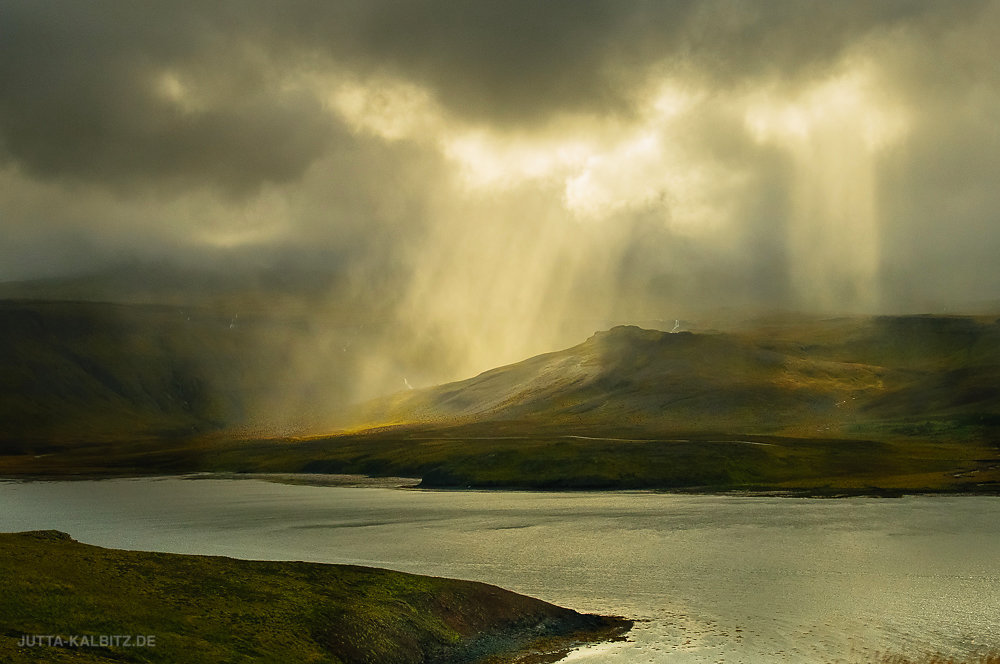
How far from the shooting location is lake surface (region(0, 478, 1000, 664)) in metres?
58.7

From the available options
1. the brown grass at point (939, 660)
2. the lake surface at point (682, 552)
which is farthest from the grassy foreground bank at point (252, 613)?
the brown grass at point (939, 660)

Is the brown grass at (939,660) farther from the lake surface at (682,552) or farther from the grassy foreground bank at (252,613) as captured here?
the grassy foreground bank at (252,613)

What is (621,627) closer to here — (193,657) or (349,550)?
(193,657)

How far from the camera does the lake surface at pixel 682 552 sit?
5872 centimetres

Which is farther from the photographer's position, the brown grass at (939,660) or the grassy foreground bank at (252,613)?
the brown grass at (939,660)

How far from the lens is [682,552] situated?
95.4 meters

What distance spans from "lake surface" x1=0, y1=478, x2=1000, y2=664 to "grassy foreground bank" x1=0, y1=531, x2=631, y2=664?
7160 millimetres

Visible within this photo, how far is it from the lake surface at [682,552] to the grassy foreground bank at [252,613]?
7.16 m

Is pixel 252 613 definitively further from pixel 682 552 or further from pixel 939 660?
pixel 682 552

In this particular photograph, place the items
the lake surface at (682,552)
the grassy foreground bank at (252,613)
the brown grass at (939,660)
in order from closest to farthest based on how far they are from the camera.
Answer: the grassy foreground bank at (252,613) → the brown grass at (939,660) → the lake surface at (682,552)

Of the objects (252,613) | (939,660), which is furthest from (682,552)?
(252,613)

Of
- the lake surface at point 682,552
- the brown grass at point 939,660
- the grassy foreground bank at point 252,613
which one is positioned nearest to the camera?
the grassy foreground bank at point 252,613

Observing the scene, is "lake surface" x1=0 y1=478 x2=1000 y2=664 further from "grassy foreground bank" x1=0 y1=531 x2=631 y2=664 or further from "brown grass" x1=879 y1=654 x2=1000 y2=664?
"grassy foreground bank" x1=0 y1=531 x2=631 y2=664

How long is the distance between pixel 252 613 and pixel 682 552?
57.0 meters
